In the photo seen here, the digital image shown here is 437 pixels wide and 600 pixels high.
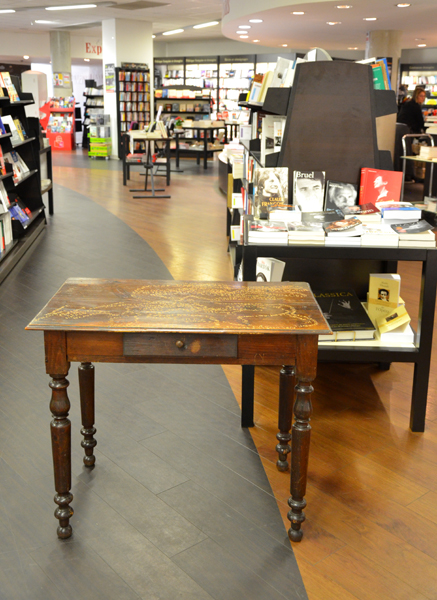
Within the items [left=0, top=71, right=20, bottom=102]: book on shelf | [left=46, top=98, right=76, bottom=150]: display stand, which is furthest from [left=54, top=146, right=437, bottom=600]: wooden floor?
[left=46, top=98, right=76, bottom=150]: display stand

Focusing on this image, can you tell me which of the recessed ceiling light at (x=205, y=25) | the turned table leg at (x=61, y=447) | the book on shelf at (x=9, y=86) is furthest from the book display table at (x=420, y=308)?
the recessed ceiling light at (x=205, y=25)

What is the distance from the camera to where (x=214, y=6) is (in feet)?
39.1

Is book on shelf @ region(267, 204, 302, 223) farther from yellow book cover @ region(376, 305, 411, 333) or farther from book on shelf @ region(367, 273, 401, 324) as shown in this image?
yellow book cover @ region(376, 305, 411, 333)

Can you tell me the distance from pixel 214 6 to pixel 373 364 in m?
10.6

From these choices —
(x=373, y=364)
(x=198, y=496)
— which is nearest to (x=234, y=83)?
(x=373, y=364)

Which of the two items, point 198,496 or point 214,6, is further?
point 214,6

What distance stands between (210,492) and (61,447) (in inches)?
23.9

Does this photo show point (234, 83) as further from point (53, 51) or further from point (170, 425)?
point (170, 425)

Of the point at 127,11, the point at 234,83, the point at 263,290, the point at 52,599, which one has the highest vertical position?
the point at 127,11

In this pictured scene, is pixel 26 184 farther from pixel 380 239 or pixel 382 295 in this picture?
pixel 380 239

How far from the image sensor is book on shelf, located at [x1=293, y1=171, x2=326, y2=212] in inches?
116

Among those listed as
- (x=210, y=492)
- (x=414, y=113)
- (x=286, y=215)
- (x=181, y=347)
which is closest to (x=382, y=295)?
(x=286, y=215)

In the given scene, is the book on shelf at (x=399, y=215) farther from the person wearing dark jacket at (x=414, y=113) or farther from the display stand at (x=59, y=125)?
the display stand at (x=59, y=125)

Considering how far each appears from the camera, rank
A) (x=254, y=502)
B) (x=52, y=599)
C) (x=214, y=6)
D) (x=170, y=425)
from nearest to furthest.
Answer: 1. (x=52, y=599)
2. (x=254, y=502)
3. (x=170, y=425)
4. (x=214, y=6)
